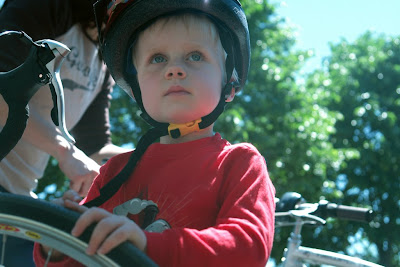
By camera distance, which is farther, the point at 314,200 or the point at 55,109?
the point at 314,200

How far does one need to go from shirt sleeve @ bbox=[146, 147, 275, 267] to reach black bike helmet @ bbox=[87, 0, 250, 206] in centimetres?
46

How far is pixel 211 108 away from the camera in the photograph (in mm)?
2154

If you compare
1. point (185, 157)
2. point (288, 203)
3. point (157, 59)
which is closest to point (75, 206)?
point (185, 157)

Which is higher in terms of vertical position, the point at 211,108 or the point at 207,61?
the point at 207,61

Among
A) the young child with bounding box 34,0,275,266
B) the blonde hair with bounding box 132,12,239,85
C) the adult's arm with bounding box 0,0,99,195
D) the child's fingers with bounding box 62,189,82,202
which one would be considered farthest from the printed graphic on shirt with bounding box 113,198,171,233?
the blonde hair with bounding box 132,12,239,85

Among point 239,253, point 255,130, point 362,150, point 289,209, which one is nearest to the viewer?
point 239,253

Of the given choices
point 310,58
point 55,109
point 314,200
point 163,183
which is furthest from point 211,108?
point 310,58

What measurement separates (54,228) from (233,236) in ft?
1.70

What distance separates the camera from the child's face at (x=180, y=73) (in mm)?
2074

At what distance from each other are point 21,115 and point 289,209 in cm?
203

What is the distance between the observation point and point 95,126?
3.30m

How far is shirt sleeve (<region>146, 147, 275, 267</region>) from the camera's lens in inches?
58.2

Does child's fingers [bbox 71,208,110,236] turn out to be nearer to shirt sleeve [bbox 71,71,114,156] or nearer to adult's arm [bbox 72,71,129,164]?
adult's arm [bbox 72,71,129,164]

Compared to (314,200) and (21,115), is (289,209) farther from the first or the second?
(314,200)
